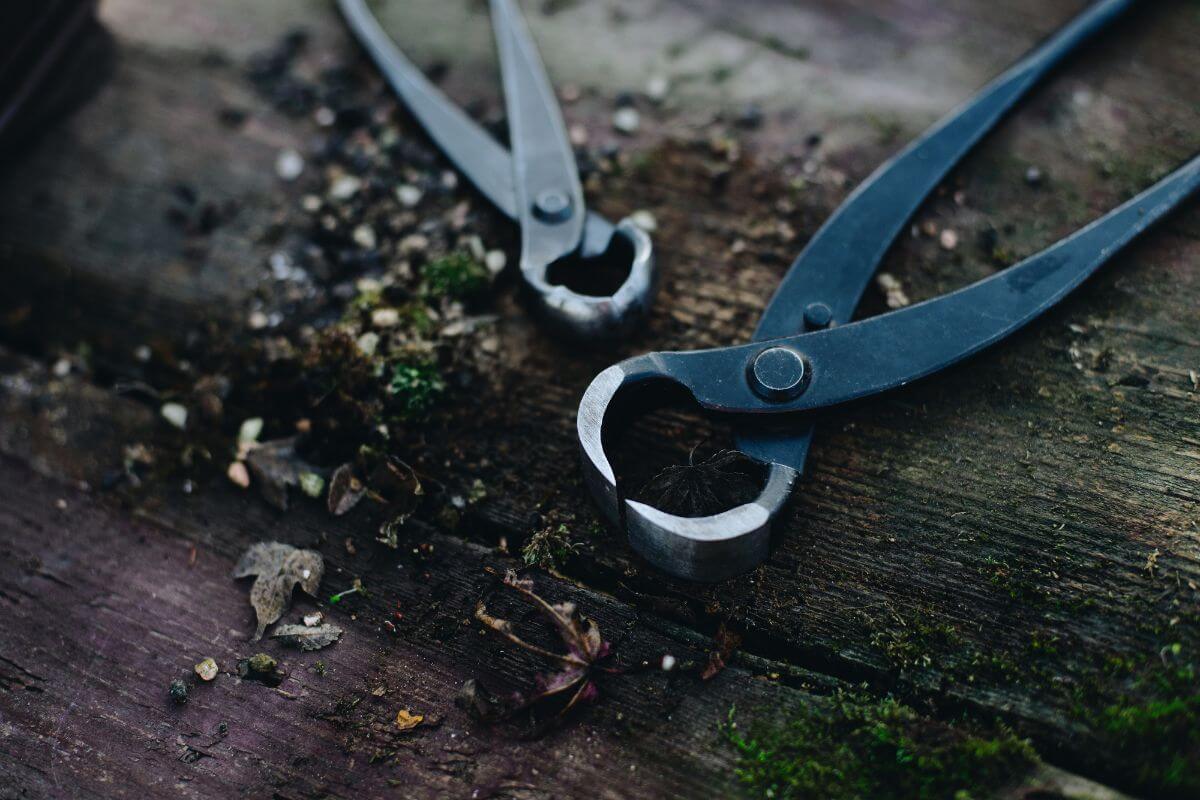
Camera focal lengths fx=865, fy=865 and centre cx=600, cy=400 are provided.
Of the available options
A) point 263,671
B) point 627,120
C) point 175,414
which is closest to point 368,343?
point 175,414

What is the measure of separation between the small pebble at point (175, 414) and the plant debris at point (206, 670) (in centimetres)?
62

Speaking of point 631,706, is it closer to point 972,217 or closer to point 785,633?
point 785,633

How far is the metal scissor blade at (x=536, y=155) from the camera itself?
202 centimetres

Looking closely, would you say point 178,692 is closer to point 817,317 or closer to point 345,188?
point 345,188

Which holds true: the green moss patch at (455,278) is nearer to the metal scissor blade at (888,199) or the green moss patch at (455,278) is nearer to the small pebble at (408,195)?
the small pebble at (408,195)

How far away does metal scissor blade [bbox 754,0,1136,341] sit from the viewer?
189cm

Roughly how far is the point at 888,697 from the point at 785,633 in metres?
0.21

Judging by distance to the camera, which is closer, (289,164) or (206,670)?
(206,670)

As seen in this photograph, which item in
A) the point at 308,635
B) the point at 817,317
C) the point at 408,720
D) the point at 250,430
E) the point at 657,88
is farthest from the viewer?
the point at 657,88

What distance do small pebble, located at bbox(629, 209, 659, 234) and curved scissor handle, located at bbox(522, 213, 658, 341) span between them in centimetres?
21

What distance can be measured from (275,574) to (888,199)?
1.60 m

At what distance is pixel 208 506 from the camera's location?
1957 millimetres

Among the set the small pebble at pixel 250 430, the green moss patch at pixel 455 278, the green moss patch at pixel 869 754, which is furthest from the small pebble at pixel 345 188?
the green moss patch at pixel 869 754

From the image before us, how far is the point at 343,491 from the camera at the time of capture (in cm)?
189
